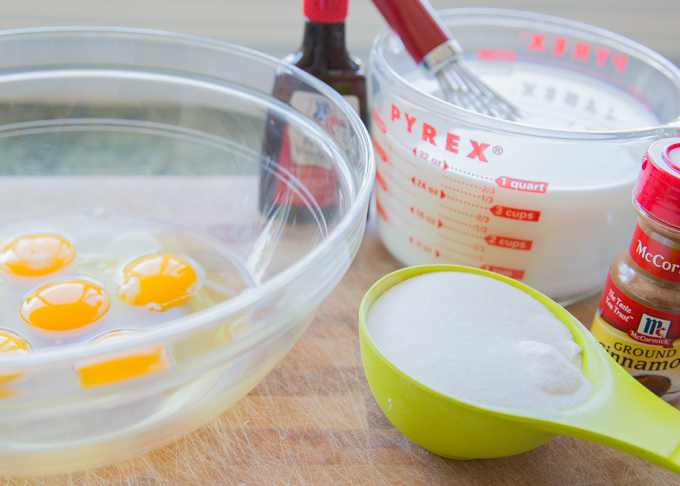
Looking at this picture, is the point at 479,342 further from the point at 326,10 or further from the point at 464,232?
the point at 326,10

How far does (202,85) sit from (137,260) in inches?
11.4

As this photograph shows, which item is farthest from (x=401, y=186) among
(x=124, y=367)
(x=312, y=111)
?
(x=124, y=367)

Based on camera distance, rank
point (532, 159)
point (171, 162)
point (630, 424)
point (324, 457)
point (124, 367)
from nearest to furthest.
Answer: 1. point (124, 367)
2. point (630, 424)
3. point (324, 457)
4. point (532, 159)
5. point (171, 162)

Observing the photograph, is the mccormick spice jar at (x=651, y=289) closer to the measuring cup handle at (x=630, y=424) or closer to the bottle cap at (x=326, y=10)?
the measuring cup handle at (x=630, y=424)

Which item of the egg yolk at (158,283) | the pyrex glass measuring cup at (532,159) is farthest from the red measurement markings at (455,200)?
the egg yolk at (158,283)

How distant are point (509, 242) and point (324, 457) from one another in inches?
15.1

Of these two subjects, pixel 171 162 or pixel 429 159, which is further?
pixel 171 162

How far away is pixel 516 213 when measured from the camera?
823 mm

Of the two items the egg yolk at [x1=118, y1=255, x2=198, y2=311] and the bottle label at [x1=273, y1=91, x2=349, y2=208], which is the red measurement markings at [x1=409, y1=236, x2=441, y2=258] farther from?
the egg yolk at [x1=118, y1=255, x2=198, y2=311]

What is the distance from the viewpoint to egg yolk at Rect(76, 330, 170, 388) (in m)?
0.47

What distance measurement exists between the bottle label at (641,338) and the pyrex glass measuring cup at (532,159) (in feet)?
0.43

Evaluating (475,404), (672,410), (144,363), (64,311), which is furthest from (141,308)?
(672,410)

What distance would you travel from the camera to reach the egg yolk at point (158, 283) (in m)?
0.86

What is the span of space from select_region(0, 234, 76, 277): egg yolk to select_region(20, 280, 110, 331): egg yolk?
1.9 inches
